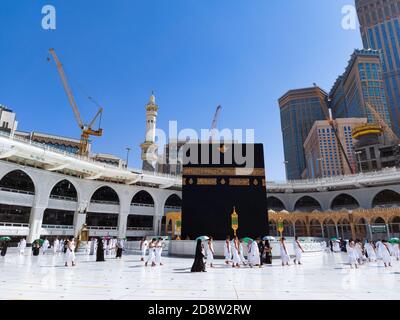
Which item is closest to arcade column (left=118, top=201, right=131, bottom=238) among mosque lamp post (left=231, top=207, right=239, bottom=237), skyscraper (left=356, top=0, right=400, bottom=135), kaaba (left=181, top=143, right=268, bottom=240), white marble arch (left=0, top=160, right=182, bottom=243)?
white marble arch (left=0, top=160, right=182, bottom=243)

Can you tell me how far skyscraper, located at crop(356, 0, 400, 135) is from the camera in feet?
257

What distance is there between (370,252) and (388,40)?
9436 cm

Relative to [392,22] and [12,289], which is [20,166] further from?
[392,22]

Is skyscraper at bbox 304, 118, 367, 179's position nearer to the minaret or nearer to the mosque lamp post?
the minaret

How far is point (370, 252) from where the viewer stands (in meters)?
12.7

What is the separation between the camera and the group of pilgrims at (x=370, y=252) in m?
10.4

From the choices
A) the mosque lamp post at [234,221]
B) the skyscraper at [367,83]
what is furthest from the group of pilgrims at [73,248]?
the skyscraper at [367,83]

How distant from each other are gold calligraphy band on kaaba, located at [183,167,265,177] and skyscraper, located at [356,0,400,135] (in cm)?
8290

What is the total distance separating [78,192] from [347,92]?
94224 millimetres

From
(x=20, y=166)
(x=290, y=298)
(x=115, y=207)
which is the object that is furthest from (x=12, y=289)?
(x=115, y=207)

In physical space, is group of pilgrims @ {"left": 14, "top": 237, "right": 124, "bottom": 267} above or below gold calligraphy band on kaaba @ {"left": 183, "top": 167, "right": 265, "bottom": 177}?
below

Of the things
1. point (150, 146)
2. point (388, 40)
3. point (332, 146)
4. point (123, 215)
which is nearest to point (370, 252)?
point (123, 215)

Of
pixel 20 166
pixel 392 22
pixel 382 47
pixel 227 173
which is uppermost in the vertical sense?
pixel 392 22
